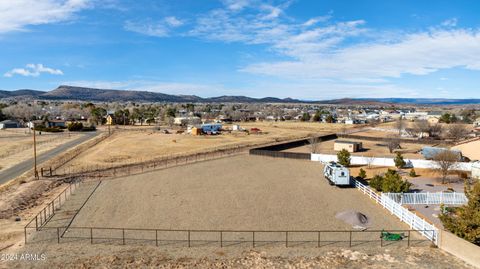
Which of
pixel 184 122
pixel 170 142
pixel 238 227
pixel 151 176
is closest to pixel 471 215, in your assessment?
pixel 238 227

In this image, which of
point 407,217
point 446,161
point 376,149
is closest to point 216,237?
point 407,217

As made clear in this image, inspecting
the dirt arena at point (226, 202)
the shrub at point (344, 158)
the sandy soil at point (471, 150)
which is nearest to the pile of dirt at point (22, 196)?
the dirt arena at point (226, 202)

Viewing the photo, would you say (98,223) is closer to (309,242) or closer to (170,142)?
(309,242)

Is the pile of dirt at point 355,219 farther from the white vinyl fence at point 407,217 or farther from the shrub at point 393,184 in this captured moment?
the shrub at point 393,184

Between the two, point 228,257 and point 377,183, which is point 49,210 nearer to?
point 228,257

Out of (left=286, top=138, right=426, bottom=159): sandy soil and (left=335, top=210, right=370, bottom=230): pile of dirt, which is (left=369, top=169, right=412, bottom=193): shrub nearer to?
(left=335, top=210, right=370, bottom=230): pile of dirt

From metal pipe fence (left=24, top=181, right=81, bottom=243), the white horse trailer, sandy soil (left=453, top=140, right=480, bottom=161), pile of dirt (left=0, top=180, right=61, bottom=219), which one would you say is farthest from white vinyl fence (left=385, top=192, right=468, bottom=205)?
pile of dirt (left=0, top=180, right=61, bottom=219)

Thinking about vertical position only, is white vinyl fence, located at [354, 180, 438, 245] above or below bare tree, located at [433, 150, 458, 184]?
below
